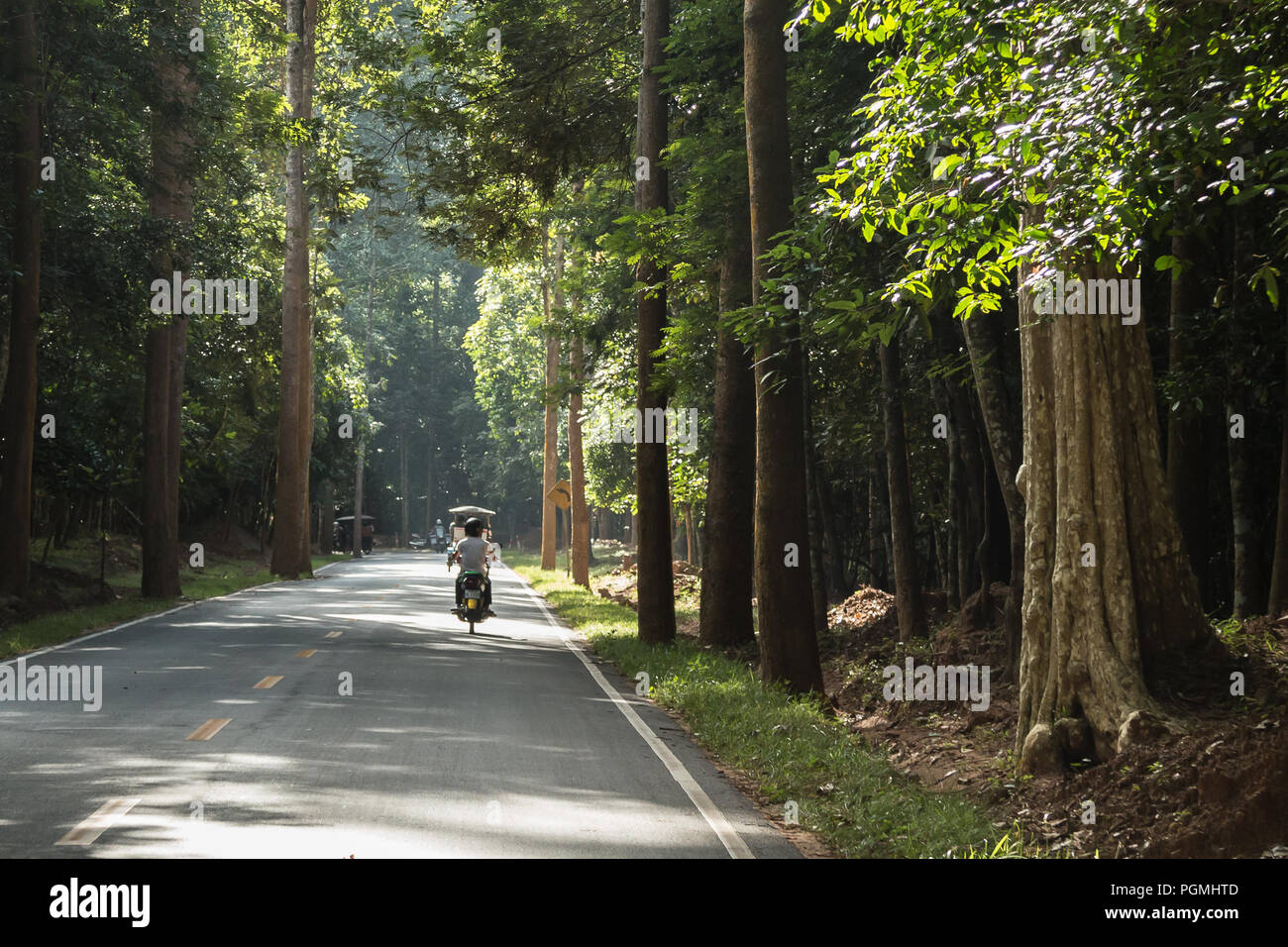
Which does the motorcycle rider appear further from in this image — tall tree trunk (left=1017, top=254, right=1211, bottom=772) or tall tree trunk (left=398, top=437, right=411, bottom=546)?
tall tree trunk (left=398, top=437, right=411, bottom=546)

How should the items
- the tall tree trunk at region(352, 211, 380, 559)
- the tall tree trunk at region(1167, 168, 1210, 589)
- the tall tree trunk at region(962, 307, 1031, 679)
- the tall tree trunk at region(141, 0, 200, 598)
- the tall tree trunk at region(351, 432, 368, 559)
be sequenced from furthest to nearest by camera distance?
the tall tree trunk at region(352, 211, 380, 559) < the tall tree trunk at region(351, 432, 368, 559) < the tall tree trunk at region(141, 0, 200, 598) < the tall tree trunk at region(962, 307, 1031, 679) < the tall tree trunk at region(1167, 168, 1210, 589)

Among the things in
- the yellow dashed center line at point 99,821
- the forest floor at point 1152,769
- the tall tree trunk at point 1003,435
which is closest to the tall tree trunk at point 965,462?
the tall tree trunk at point 1003,435

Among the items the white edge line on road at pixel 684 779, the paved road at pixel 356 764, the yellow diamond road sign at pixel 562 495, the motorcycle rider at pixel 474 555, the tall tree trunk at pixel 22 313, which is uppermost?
the tall tree trunk at pixel 22 313

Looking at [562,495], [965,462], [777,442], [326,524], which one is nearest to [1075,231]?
[777,442]

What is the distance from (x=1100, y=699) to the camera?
9.59 m

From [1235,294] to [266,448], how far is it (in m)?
50.2

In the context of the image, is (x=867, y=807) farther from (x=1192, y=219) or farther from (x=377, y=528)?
(x=377, y=528)

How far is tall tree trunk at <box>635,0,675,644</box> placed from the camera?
68.2ft

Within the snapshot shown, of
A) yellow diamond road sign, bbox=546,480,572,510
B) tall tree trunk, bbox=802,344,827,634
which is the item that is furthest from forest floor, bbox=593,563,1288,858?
yellow diamond road sign, bbox=546,480,572,510

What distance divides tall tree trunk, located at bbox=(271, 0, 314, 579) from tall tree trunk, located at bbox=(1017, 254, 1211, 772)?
3315cm

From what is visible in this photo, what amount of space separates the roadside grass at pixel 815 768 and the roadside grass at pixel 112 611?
8.24 meters

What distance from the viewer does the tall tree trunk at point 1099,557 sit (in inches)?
382

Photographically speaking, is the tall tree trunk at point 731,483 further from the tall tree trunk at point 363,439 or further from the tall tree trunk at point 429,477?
the tall tree trunk at point 429,477

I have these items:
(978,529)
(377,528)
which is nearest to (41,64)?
(978,529)
